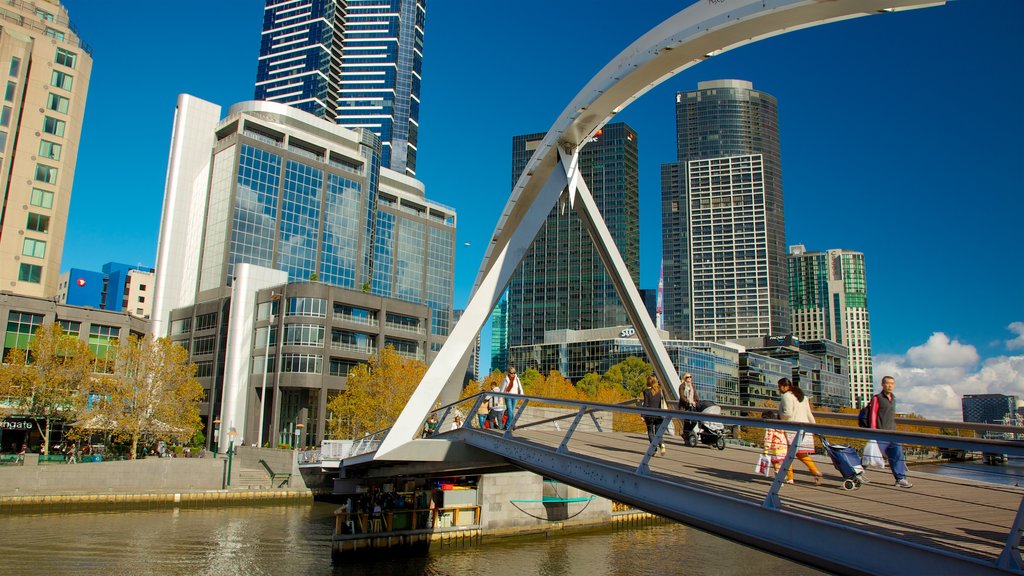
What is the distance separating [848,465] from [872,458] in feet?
1.10

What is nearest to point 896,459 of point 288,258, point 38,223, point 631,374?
point 38,223

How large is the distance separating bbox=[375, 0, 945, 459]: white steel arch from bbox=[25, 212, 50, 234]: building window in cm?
5729

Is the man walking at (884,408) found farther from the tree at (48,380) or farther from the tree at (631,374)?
the tree at (631,374)

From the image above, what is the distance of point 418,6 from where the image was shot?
187 meters

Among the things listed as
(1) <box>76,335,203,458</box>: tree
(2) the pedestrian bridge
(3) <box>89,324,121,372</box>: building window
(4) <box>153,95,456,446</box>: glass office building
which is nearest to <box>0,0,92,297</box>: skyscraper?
(3) <box>89,324,121,372</box>: building window

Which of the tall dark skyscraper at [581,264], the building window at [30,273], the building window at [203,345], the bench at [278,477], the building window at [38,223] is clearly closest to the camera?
the bench at [278,477]

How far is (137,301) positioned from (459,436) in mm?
129797

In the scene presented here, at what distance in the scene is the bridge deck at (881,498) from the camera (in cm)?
746

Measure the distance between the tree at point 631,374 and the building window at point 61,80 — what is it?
75.3m

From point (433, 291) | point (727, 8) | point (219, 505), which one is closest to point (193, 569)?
point (219, 505)

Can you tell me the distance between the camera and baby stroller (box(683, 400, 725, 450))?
1423 centimetres

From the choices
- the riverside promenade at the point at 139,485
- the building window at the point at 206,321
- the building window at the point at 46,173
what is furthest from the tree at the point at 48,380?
the building window at the point at 206,321

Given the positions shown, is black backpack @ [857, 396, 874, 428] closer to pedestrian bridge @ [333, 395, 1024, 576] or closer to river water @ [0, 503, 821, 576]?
pedestrian bridge @ [333, 395, 1024, 576]

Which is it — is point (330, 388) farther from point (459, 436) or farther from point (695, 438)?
point (695, 438)
